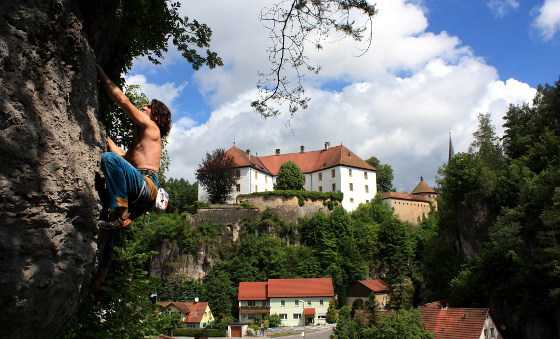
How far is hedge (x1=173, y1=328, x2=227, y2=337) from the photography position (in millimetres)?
40781

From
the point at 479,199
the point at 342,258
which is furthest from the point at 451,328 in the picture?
the point at 342,258

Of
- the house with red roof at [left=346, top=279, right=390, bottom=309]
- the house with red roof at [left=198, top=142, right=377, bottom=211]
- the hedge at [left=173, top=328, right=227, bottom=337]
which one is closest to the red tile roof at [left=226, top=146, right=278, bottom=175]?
the house with red roof at [left=198, top=142, right=377, bottom=211]


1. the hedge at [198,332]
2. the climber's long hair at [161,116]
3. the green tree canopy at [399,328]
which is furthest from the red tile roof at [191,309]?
the climber's long hair at [161,116]

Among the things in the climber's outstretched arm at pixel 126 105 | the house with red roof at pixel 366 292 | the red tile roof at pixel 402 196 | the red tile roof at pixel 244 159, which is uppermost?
the red tile roof at pixel 244 159

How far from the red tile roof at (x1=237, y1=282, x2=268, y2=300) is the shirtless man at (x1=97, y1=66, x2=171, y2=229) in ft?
143

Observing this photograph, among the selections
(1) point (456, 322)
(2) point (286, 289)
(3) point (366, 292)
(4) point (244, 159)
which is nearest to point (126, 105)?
(1) point (456, 322)

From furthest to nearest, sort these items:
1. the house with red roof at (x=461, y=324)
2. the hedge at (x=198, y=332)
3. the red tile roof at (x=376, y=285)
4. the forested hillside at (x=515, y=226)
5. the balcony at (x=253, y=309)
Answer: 1. the red tile roof at (x=376, y=285)
2. the balcony at (x=253, y=309)
3. the hedge at (x=198, y=332)
4. the forested hillside at (x=515, y=226)
5. the house with red roof at (x=461, y=324)

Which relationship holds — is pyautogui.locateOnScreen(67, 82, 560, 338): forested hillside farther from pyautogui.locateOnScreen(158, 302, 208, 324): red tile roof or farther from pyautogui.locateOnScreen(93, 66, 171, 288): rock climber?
pyautogui.locateOnScreen(93, 66, 171, 288): rock climber

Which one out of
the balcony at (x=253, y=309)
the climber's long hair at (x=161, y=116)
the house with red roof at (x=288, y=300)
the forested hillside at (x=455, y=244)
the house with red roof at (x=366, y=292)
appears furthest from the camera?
the house with red roof at (x=366, y=292)

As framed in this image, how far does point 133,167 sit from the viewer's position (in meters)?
3.36

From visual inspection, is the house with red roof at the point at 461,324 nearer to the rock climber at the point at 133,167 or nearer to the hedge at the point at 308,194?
the hedge at the point at 308,194

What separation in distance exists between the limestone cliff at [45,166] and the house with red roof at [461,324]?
97.8 feet

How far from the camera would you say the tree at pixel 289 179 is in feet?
203

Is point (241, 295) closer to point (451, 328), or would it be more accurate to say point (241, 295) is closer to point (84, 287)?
point (451, 328)
